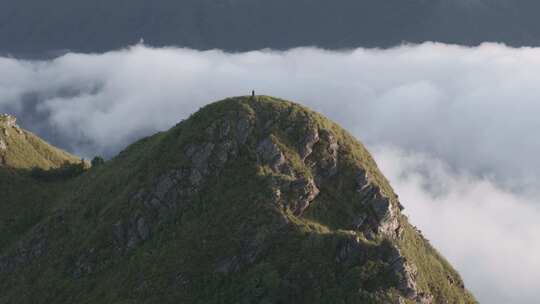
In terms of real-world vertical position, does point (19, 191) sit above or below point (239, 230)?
above

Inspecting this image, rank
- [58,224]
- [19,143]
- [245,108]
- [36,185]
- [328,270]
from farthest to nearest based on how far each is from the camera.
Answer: [19,143] < [36,185] < [58,224] < [245,108] < [328,270]

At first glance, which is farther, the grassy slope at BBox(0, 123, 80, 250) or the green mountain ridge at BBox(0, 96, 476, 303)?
the grassy slope at BBox(0, 123, 80, 250)

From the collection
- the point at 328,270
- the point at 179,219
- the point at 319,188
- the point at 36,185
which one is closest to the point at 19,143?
the point at 36,185

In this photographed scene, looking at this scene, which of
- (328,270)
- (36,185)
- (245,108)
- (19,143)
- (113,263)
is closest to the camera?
(328,270)

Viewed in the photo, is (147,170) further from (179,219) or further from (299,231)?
(299,231)

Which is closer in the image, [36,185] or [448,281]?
[448,281]

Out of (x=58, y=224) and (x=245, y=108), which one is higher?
(x=245, y=108)

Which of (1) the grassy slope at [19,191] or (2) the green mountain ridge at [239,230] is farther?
(1) the grassy slope at [19,191]

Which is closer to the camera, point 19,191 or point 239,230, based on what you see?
point 239,230
